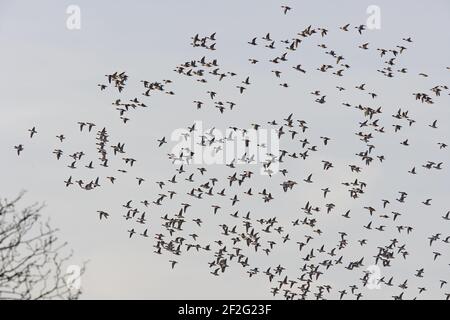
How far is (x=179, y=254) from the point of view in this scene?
108 meters

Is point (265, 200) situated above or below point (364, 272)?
above

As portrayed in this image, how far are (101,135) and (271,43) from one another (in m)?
19.7

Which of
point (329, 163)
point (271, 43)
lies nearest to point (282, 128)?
point (329, 163)

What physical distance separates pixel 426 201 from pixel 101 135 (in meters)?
32.0

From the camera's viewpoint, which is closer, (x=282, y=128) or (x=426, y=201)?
(x=426, y=201)

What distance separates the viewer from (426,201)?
4151 inches

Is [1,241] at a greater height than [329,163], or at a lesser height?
lesser
